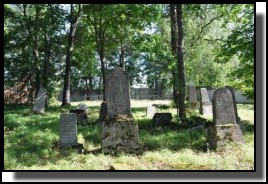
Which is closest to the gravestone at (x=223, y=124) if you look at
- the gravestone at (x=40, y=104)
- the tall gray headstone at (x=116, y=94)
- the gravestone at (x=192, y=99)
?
the tall gray headstone at (x=116, y=94)

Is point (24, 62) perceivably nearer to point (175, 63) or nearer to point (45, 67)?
point (45, 67)

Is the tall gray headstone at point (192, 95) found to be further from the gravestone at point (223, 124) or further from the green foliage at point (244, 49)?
the gravestone at point (223, 124)

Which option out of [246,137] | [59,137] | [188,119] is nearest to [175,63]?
[188,119]

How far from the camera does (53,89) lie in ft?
71.8

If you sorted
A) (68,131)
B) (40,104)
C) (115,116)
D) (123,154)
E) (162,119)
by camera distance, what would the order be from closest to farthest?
1. (123,154)
2. (115,116)
3. (68,131)
4. (162,119)
5. (40,104)

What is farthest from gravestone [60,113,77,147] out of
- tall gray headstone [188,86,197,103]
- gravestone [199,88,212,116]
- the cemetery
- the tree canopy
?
tall gray headstone [188,86,197,103]

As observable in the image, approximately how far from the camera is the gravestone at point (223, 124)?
10.7 m

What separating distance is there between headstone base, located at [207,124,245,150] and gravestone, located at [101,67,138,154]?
2.16 meters

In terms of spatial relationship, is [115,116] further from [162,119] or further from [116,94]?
[162,119]

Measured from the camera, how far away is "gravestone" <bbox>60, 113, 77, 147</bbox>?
1128 centimetres

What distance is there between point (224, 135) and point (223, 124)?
0.33 metres

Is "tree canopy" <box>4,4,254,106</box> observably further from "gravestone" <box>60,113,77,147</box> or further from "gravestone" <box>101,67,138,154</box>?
"gravestone" <box>101,67,138,154</box>

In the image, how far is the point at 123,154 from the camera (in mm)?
10281

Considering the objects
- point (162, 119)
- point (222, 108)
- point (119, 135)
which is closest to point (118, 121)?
point (119, 135)
